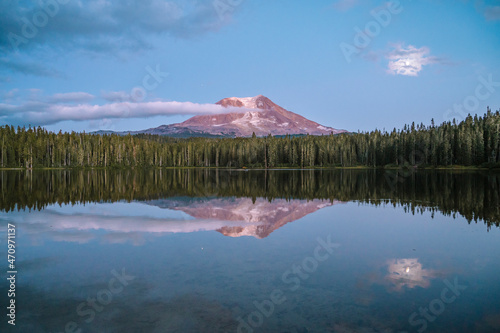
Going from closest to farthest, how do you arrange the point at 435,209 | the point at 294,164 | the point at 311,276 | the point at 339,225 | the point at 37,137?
1. the point at 311,276
2. the point at 339,225
3. the point at 435,209
4. the point at 37,137
5. the point at 294,164

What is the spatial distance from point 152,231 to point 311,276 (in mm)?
10190

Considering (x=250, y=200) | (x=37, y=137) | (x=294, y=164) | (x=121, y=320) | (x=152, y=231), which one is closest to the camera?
(x=121, y=320)

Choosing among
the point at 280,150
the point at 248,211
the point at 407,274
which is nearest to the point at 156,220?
the point at 248,211

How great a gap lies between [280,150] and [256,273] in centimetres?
16023

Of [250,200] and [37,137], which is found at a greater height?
[37,137]

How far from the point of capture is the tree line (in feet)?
398

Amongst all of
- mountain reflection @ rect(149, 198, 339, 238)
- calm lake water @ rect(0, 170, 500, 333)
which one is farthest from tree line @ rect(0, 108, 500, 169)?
calm lake water @ rect(0, 170, 500, 333)

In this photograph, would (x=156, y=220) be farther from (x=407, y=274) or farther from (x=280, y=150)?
(x=280, y=150)

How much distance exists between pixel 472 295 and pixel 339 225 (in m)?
10.1

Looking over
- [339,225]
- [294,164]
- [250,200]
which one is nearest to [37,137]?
[294,164]

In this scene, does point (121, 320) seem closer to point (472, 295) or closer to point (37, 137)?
point (472, 295)

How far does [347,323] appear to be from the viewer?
26.6 ft

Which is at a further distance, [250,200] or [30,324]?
[250,200]

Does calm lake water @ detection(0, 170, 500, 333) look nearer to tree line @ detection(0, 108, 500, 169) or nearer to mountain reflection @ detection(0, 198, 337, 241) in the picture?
mountain reflection @ detection(0, 198, 337, 241)
